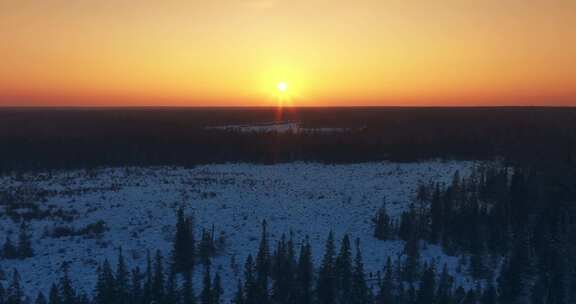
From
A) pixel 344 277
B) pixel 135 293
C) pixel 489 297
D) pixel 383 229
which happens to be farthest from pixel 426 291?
pixel 135 293

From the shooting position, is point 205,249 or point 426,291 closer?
point 426,291

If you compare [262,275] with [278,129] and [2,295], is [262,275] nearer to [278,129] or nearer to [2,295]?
[2,295]

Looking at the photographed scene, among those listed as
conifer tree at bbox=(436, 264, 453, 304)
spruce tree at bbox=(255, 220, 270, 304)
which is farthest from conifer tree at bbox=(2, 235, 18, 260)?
conifer tree at bbox=(436, 264, 453, 304)

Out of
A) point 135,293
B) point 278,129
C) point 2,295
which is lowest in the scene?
point 2,295

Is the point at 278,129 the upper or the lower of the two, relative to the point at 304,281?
upper

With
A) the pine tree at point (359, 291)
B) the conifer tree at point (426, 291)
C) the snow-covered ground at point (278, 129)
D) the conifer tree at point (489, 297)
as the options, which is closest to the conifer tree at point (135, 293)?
the pine tree at point (359, 291)

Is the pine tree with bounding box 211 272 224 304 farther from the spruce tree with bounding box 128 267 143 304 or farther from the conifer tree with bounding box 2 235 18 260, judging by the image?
the conifer tree with bounding box 2 235 18 260

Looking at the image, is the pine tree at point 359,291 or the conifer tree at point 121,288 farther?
the pine tree at point 359,291

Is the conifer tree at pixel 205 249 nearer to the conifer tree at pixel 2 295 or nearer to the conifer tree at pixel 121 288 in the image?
the conifer tree at pixel 121 288

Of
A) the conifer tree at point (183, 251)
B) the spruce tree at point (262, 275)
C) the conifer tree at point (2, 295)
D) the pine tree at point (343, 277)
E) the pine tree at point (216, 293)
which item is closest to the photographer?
the conifer tree at point (2, 295)
